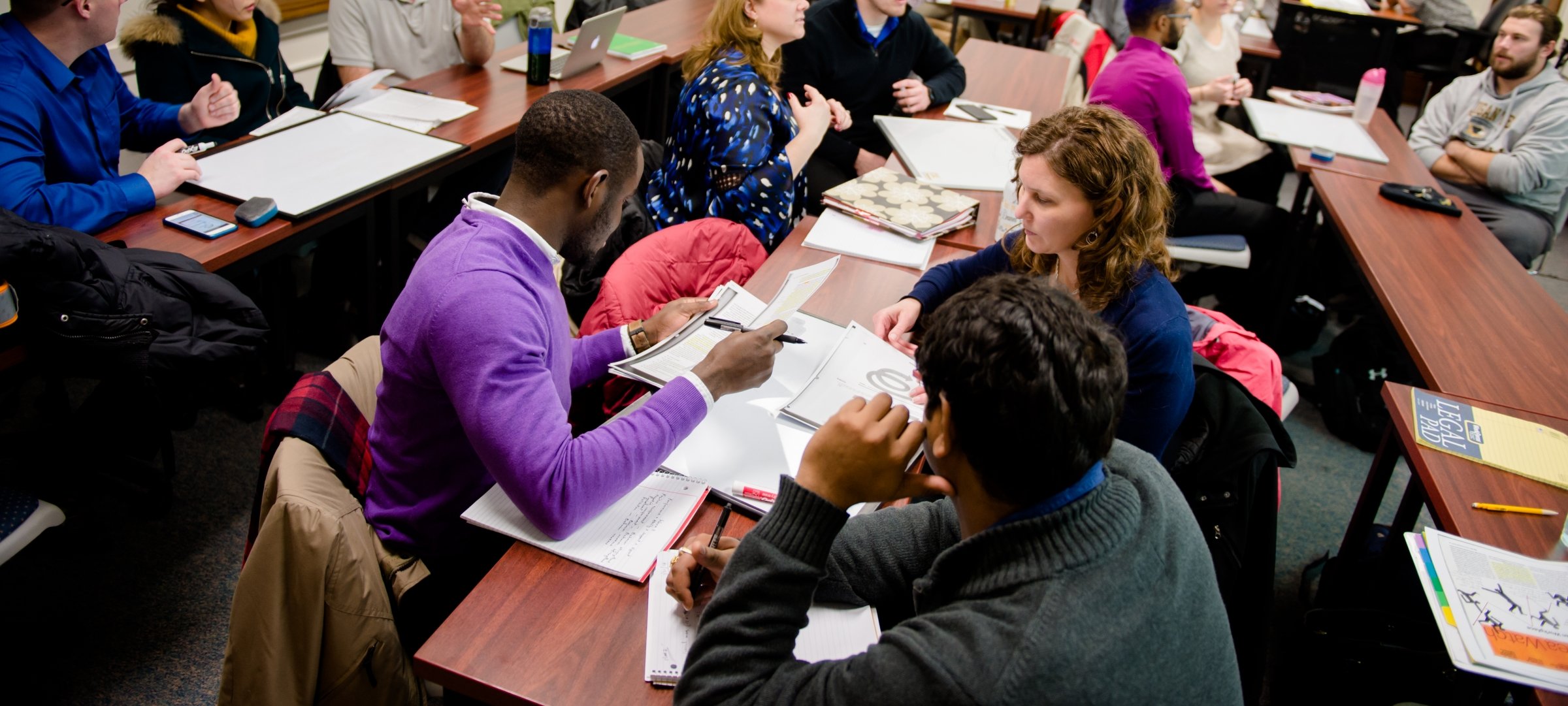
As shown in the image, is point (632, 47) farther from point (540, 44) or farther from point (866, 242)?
point (866, 242)

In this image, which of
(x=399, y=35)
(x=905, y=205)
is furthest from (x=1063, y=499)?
(x=399, y=35)

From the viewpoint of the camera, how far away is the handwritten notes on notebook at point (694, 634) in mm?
1074

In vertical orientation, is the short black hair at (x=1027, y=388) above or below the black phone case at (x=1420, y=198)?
above

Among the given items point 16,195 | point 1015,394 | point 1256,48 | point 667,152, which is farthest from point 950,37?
point 1015,394

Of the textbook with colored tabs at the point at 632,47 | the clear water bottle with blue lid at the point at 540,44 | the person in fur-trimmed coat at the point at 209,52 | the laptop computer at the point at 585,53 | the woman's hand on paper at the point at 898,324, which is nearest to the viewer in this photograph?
the woman's hand on paper at the point at 898,324

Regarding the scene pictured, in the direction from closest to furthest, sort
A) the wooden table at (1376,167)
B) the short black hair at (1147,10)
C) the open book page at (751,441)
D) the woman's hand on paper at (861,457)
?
the woman's hand on paper at (861,457) → the open book page at (751,441) → the short black hair at (1147,10) → the wooden table at (1376,167)

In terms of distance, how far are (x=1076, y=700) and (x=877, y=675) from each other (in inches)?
6.4

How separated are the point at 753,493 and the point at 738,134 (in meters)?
1.21

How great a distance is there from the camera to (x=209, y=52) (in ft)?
9.01

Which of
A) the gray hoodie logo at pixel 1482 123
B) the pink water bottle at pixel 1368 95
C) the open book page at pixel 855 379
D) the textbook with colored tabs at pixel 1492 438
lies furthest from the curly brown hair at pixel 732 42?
the gray hoodie logo at pixel 1482 123

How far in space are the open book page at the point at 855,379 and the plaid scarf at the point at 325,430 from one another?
0.64 meters

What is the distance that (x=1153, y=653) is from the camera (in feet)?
2.70

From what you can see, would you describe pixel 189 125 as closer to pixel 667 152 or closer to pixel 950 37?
pixel 667 152

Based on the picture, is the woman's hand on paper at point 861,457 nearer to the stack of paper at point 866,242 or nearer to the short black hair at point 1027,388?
the short black hair at point 1027,388
